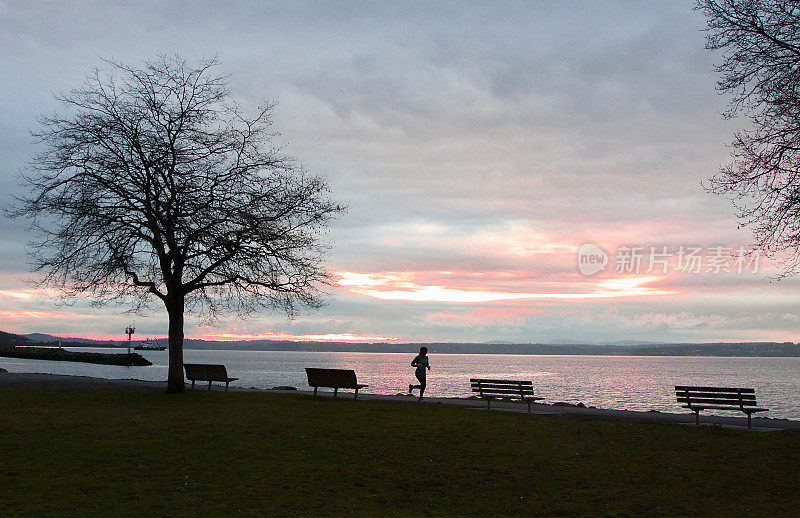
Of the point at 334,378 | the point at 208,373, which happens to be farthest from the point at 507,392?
the point at 208,373

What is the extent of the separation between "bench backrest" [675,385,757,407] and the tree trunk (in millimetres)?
16279

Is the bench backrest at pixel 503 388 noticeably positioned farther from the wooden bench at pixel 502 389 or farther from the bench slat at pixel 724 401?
the bench slat at pixel 724 401

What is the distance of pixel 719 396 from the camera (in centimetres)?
1864

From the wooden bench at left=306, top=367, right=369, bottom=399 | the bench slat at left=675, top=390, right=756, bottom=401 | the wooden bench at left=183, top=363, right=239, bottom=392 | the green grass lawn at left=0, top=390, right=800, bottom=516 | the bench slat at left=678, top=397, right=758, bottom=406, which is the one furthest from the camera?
the wooden bench at left=183, top=363, right=239, bottom=392

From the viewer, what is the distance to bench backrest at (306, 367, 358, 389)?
24.0 metres

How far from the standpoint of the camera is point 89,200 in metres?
22.6

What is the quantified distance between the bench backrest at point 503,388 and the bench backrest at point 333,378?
13.8 ft

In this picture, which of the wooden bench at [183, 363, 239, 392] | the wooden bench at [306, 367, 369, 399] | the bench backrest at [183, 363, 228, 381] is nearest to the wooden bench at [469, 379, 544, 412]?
the wooden bench at [306, 367, 369, 399]

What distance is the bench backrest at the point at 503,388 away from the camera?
856 inches

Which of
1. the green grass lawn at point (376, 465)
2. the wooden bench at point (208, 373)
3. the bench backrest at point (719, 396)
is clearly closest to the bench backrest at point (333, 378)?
the wooden bench at point (208, 373)

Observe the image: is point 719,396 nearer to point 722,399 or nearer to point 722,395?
point 722,395

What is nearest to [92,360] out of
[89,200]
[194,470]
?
[89,200]

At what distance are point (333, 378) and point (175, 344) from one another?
5665mm

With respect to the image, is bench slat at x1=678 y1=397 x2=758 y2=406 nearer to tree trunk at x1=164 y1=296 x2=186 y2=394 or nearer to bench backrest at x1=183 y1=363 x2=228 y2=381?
bench backrest at x1=183 y1=363 x2=228 y2=381
